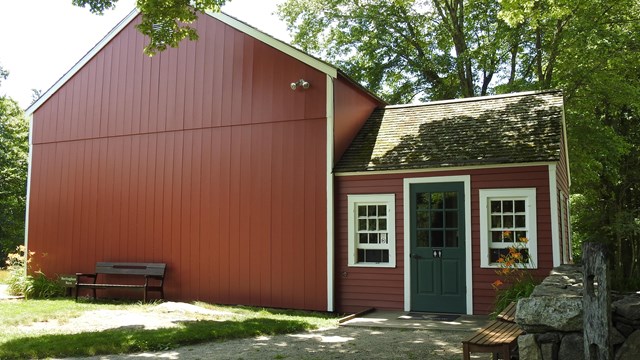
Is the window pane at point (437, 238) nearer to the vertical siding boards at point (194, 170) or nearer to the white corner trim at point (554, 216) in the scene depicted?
the white corner trim at point (554, 216)

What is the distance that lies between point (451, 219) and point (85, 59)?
10166 mm

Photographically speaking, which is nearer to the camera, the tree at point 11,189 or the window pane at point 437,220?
the window pane at point 437,220

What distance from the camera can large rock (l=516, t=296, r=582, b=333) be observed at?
5.32m

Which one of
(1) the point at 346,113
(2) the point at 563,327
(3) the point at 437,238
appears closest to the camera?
(2) the point at 563,327

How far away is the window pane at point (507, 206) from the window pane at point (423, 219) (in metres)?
1.41

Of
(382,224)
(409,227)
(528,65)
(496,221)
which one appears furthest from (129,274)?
(528,65)

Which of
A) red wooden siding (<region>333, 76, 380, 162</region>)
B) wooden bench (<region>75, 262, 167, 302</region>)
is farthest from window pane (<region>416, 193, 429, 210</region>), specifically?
wooden bench (<region>75, 262, 167, 302</region>)

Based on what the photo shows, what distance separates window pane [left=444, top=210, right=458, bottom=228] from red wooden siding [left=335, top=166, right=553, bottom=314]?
34 cm

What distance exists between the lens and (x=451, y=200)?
11.3 m

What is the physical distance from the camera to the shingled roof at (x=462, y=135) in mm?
11023

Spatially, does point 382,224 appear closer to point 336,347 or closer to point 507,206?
point 507,206

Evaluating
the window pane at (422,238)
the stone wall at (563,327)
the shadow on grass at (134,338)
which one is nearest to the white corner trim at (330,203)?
the window pane at (422,238)

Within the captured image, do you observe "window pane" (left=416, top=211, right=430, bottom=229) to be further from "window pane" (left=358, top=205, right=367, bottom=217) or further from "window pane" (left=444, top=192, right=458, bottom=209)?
"window pane" (left=358, top=205, right=367, bottom=217)

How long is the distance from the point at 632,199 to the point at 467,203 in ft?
58.4
